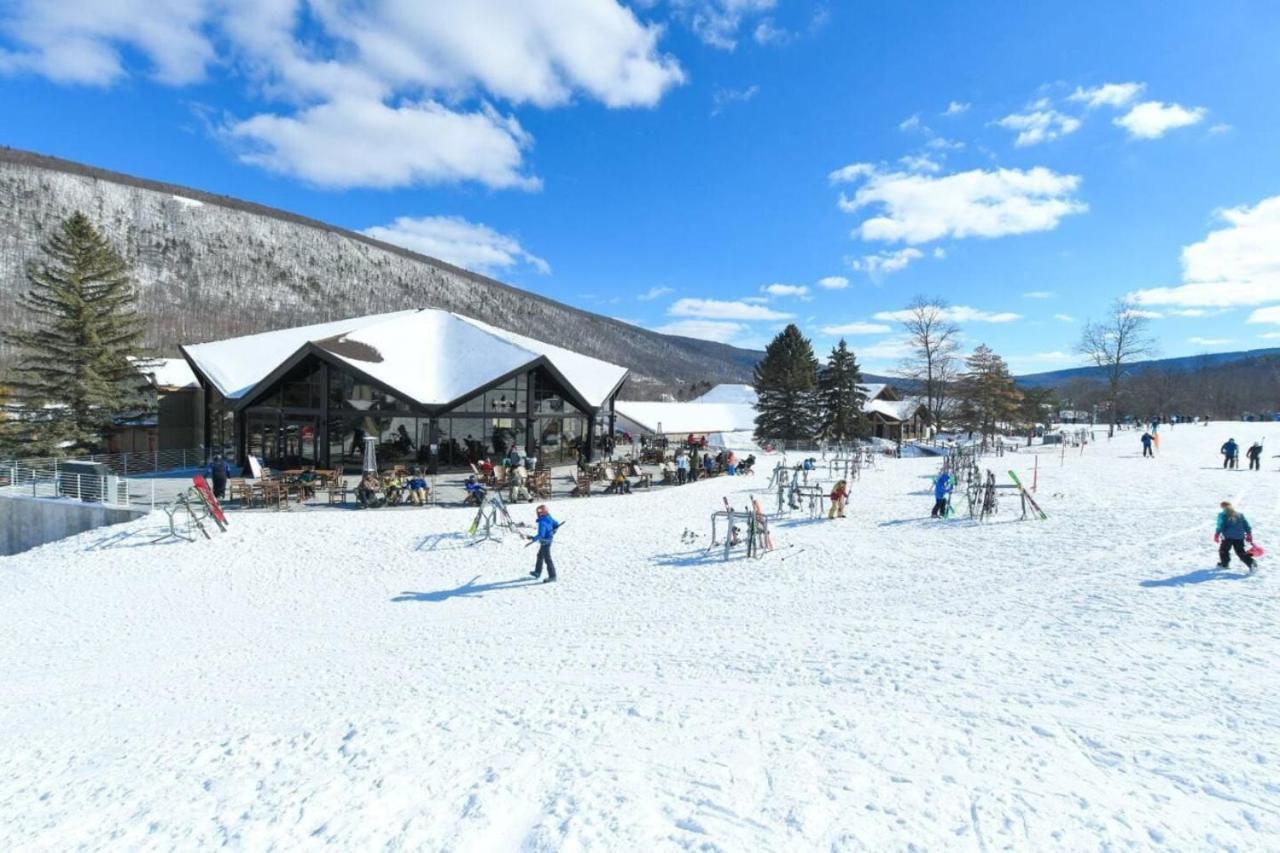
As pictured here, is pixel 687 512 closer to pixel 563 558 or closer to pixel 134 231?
pixel 563 558

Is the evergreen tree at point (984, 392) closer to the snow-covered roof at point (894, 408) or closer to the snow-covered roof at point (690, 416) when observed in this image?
the snow-covered roof at point (894, 408)

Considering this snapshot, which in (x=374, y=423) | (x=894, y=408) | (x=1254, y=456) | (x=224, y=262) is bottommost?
(x=1254, y=456)

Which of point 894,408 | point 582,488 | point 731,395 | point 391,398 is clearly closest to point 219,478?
point 391,398

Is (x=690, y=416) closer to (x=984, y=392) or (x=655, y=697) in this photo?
(x=984, y=392)

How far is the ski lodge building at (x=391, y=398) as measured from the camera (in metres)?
23.8

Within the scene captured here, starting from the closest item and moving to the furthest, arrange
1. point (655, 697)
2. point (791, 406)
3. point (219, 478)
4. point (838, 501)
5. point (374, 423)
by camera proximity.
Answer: point (655, 697) → point (838, 501) → point (219, 478) → point (374, 423) → point (791, 406)

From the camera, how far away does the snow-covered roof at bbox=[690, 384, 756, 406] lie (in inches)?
2972

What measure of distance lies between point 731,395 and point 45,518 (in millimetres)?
66679

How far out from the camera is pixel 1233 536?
33.2 feet

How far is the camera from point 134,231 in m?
119

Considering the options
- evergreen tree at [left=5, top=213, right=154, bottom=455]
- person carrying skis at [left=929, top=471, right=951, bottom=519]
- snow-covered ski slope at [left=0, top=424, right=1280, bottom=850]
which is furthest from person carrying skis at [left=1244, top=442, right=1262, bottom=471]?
evergreen tree at [left=5, top=213, right=154, bottom=455]

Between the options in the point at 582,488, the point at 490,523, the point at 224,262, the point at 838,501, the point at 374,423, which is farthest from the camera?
the point at 224,262

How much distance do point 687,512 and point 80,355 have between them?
88.5 feet

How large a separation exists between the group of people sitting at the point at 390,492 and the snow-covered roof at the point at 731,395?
59690 mm
